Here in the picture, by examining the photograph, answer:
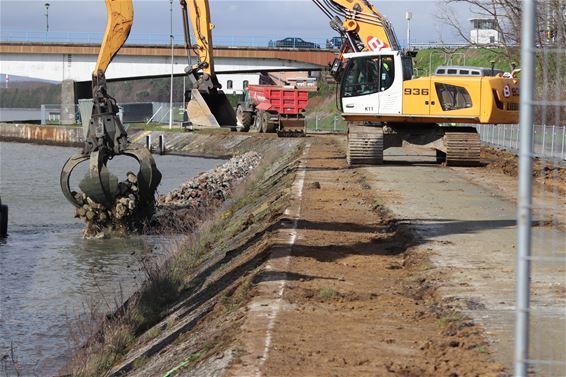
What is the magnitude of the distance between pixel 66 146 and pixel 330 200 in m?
65.7

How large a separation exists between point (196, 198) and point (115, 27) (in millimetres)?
10100

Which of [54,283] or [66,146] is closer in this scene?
[54,283]

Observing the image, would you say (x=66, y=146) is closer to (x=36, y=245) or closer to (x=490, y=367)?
(x=36, y=245)

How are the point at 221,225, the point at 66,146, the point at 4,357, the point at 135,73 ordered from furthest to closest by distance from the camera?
the point at 135,73, the point at 66,146, the point at 221,225, the point at 4,357

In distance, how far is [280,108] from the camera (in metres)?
62.5

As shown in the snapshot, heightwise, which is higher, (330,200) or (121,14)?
(121,14)

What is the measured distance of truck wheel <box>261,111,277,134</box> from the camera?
2489 inches

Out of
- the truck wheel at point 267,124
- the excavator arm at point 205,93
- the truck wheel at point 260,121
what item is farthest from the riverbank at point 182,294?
the truck wheel at point 260,121

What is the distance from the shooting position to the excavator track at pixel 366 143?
29.6 metres

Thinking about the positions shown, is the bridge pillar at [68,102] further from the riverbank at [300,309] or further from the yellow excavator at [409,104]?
the riverbank at [300,309]

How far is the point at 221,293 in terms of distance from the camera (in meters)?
12.6

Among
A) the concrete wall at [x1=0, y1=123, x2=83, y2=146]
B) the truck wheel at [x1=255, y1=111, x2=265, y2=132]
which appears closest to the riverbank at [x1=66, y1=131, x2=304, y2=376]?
the truck wheel at [x1=255, y1=111, x2=265, y2=132]

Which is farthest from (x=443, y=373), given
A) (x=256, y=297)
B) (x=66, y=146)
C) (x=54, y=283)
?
(x=66, y=146)

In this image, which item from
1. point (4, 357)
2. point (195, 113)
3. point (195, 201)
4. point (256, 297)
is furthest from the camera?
point (195, 201)
